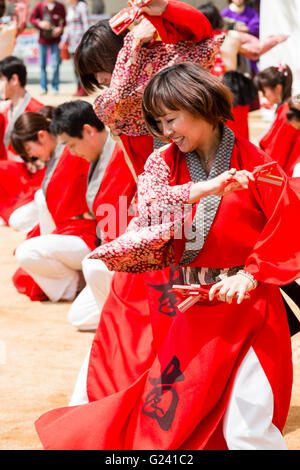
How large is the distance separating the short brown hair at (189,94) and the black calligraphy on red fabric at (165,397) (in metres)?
0.78

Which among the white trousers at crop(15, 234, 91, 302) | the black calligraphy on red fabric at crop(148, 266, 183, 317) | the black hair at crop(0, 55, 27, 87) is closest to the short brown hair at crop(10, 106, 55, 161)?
the white trousers at crop(15, 234, 91, 302)

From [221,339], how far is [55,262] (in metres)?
3.10

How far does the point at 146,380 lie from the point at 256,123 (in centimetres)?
1055

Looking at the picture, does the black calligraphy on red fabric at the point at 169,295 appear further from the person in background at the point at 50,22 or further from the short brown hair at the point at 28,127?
the person in background at the point at 50,22

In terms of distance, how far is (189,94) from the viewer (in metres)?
2.54

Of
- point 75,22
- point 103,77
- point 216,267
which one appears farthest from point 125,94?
point 75,22

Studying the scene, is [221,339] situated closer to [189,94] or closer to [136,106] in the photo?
[189,94]

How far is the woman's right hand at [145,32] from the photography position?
3.21 m

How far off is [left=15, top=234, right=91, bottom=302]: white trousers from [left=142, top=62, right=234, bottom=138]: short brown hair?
116 inches

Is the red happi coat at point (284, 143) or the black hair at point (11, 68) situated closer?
the red happi coat at point (284, 143)

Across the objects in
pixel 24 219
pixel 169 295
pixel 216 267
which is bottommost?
pixel 24 219

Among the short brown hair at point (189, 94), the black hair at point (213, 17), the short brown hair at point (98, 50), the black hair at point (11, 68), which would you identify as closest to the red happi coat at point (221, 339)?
the short brown hair at point (189, 94)

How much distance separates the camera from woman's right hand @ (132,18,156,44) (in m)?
3.21
